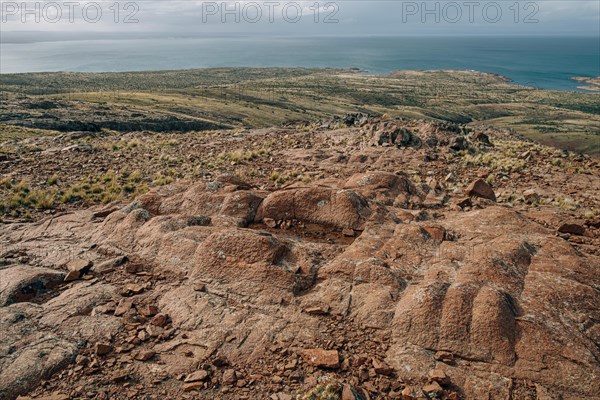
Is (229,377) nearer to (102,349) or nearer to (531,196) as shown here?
(102,349)

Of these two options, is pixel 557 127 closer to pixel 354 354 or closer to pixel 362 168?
pixel 362 168

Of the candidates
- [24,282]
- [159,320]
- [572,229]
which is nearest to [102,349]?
[159,320]

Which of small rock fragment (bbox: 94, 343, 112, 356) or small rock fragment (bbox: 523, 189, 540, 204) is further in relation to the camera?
small rock fragment (bbox: 523, 189, 540, 204)

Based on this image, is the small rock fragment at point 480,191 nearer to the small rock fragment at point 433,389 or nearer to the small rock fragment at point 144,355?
the small rock fragment at point 433,389

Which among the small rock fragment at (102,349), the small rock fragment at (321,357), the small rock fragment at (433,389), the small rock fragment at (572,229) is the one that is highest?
the small rock fragment at (572,229)

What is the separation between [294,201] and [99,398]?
7.86 metres

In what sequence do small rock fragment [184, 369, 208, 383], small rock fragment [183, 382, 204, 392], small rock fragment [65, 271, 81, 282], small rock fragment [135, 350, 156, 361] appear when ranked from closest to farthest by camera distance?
small rock fragment [183, 382, 204, 392], small rock fragment [184, 369, 208, 383], small rock fragment [135, 350, 156, 361], small rock fragment [65, 271, 81, 282]

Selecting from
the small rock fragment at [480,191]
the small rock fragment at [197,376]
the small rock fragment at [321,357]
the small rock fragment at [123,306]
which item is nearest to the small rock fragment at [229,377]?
the small rock fragment at [197,376]

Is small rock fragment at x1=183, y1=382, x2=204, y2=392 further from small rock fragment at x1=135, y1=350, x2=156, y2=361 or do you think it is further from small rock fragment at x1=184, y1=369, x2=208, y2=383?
small rock fragment at x1=135, y1=350, x2=156, y2=361

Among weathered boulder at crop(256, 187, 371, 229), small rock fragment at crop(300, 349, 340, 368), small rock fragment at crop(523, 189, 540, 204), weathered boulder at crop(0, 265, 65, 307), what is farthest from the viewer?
small rock fragment at crop(523, 189, 540, 204)


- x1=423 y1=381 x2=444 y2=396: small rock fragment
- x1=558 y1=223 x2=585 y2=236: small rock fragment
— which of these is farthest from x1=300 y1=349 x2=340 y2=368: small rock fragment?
x1=558 y1=223 x2=585 y2=236: small rock fragment

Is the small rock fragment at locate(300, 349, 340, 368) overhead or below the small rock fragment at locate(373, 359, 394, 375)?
overhead

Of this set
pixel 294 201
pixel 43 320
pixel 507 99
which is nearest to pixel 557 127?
pixel 507 99

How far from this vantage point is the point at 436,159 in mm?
24984
